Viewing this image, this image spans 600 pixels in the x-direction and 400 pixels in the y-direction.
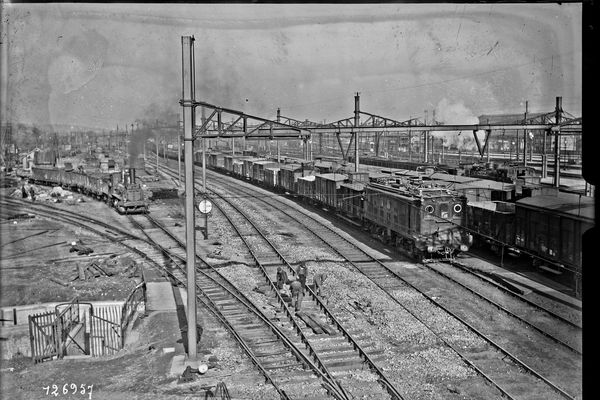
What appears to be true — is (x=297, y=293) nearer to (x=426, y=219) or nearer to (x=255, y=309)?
(x=255, y=309)

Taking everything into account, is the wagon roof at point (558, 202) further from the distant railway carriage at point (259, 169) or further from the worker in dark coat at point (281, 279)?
the distant railway carriage at point (259, 169)

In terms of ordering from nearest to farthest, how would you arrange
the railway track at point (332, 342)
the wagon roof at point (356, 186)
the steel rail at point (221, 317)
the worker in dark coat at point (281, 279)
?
the steel rail at point (221, 317) → the railway track at point (332, 342) → the worker in dark coat at point (281, 279) → the wagon roof at point (356, 186)

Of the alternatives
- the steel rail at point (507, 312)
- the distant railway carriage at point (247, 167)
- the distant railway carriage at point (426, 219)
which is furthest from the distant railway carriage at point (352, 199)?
the distant railway carriage at point (247, 167)

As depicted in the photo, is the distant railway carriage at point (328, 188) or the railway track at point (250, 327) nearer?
the railway track at point (250, 327)

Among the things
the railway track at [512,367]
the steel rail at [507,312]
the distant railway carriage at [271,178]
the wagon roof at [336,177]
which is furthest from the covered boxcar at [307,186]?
the railway track at [512,367]

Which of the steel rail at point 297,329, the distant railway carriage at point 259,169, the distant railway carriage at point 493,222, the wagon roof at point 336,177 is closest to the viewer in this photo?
the steel rail at point 297,329

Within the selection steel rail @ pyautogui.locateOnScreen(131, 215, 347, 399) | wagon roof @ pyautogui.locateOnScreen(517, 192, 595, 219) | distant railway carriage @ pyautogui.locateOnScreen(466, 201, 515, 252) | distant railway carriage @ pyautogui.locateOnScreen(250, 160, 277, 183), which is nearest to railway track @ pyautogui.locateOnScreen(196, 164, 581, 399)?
steel rail @ pyautogui.locateOnScreen(131, 215, 347, 399)

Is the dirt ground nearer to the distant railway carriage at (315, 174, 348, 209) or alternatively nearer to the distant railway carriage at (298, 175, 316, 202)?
the distant railway carriage at (315, 174, 348, 209)

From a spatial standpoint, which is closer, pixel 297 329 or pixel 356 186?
pixel 297 329

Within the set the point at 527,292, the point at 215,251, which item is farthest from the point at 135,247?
the point at 527,292

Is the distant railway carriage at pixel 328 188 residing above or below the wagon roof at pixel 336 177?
below

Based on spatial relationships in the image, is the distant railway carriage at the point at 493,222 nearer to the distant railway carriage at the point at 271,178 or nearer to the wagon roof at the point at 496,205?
the wagon roof at the point at 496,205

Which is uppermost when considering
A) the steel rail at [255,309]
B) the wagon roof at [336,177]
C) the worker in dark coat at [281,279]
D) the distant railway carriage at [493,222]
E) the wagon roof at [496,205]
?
the wagon roof at [336,177]

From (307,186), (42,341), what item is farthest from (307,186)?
(42,341)
